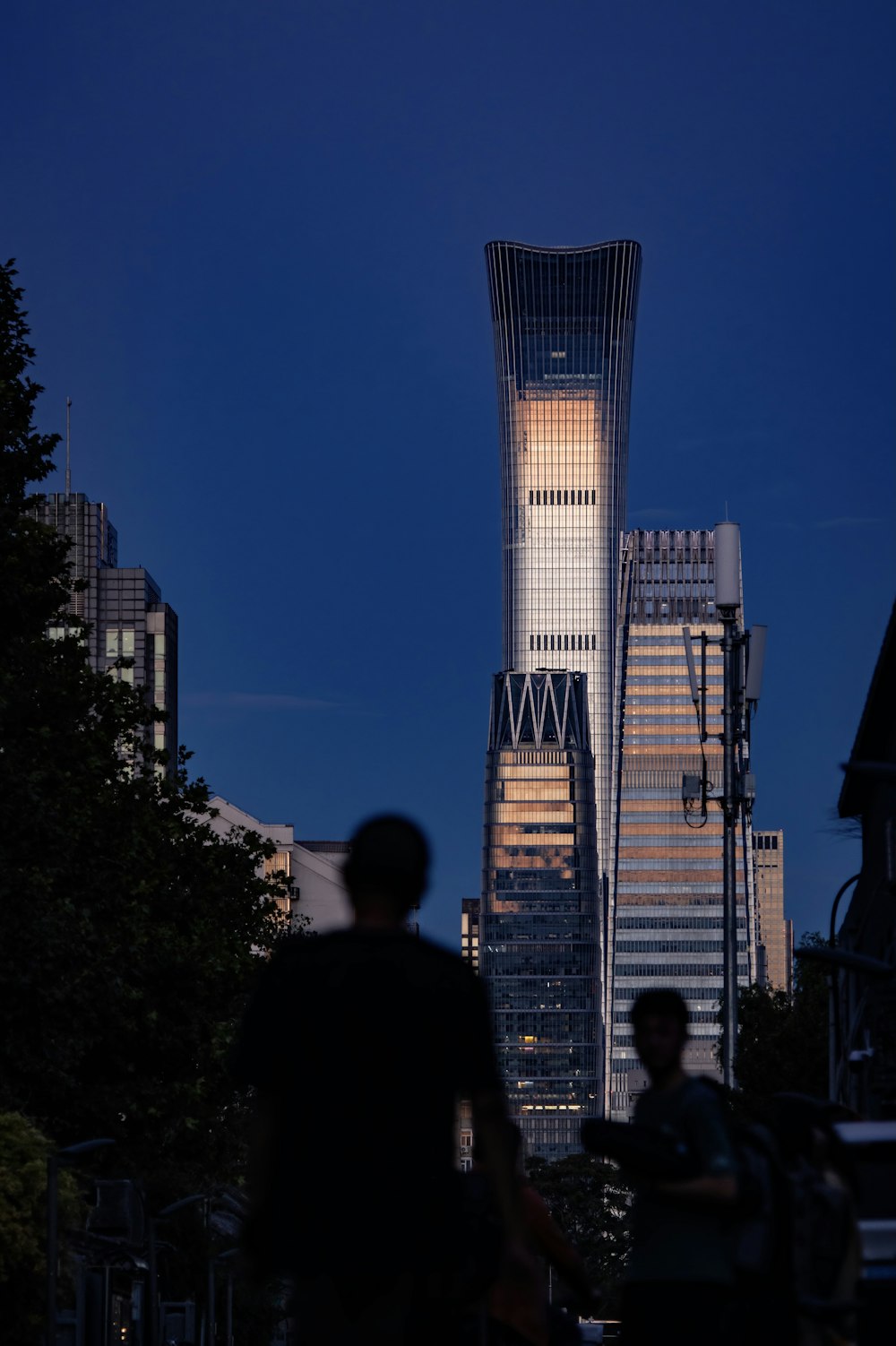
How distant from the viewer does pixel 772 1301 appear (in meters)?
7.82

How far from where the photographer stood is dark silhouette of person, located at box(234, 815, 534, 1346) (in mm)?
5766

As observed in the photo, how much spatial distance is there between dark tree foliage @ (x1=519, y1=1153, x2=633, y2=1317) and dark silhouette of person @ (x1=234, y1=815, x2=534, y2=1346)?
145327 mm

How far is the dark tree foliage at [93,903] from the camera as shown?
3250 cm

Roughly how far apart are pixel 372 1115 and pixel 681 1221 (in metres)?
2.18

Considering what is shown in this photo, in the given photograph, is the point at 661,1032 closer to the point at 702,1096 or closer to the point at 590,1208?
the point at 702,1096

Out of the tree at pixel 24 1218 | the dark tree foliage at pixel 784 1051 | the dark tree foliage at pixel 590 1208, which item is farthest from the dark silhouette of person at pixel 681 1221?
the dark tree foliage at pixel 590 1208

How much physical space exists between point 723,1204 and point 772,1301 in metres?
0.50

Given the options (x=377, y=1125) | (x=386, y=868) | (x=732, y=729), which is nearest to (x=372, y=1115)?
(x=377, y=1125)

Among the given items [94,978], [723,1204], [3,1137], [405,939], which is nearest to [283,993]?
[405,939]

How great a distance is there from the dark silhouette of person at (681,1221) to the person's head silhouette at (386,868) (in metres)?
1.78

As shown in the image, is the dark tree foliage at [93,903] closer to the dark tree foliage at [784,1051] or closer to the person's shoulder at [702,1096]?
the person's shoulder at [702,1096]

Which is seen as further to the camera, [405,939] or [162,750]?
[162,750]

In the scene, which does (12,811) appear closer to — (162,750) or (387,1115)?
(162,750)

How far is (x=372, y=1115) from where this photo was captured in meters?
5.91
